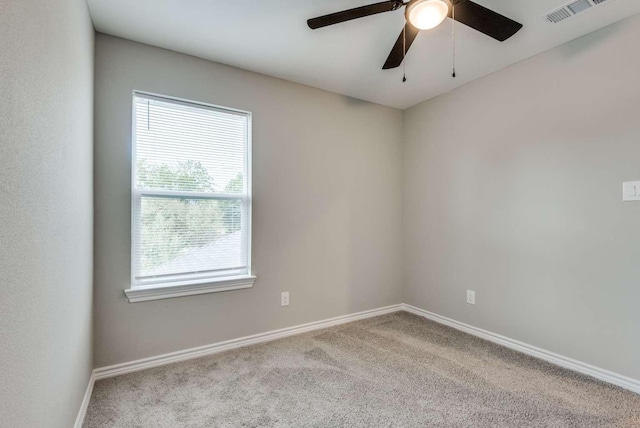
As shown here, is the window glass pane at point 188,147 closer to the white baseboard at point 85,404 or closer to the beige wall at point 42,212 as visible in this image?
the beige wall at point 42,212

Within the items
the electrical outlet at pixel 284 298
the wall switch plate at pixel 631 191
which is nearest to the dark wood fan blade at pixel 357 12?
the wall switch plate at pixel 631 191

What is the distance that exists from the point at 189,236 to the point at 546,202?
2.78 m

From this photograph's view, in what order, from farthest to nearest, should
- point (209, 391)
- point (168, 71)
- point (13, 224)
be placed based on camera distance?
point (168, 71)
point (209, 391)
point (13, 224)

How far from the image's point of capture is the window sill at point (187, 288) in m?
2.17

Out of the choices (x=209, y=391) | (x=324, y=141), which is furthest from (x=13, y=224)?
(x=324, y=141)

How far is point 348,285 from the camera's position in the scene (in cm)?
321

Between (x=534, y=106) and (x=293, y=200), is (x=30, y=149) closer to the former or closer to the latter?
(x=293, y=200)

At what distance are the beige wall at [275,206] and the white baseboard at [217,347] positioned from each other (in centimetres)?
5

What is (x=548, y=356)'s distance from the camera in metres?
2.31

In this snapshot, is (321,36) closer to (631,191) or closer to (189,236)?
(189,236)

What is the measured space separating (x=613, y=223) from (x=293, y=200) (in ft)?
7.70

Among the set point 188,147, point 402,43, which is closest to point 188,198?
point 188,147

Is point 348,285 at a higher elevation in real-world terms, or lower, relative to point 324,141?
lower

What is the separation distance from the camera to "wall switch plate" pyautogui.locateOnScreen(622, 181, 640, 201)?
1.91 m
